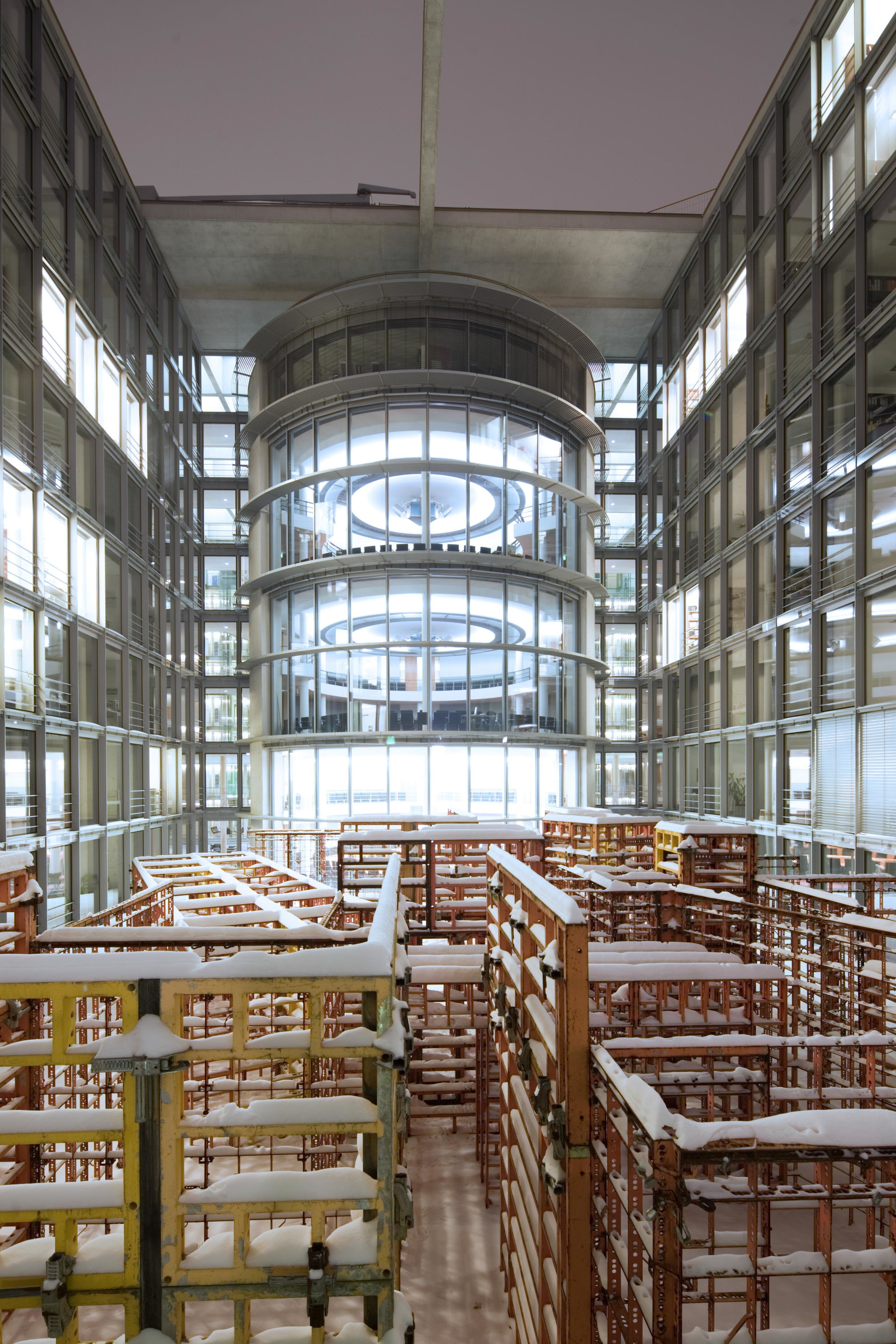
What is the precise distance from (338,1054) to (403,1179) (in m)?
0.65

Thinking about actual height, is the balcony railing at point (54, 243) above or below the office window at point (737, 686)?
above

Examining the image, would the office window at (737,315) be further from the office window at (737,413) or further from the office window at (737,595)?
the office window at (737,595)

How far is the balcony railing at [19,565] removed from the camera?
16.0 meters

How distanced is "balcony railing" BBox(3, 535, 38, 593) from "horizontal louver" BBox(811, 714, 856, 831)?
1803 centimetres

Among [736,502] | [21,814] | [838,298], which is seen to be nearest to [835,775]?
[736,502]

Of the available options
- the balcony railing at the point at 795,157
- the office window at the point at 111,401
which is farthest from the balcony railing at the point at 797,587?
the office window at the point at 111,401

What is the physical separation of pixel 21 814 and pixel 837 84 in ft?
80.2

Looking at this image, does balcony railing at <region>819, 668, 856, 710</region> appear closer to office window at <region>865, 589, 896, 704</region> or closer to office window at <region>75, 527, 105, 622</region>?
office window at <region>865, 589, 896, 704</region>

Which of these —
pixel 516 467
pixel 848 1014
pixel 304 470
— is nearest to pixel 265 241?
pixel 304 470

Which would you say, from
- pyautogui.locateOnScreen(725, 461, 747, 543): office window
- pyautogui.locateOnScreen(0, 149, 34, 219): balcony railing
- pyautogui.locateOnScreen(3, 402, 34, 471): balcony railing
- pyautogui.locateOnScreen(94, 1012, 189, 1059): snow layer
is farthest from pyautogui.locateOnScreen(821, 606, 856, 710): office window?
pyautogui.locateOnScreen(0, 149, 34, 219): balcony railing

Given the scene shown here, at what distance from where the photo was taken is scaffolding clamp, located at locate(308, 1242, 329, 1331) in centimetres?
272

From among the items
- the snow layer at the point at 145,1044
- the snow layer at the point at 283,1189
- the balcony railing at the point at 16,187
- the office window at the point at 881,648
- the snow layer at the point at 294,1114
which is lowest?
the snow layer at the point at 283,1189

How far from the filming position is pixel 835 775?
17.8m

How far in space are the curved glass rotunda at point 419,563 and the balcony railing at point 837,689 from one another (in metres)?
9.12
